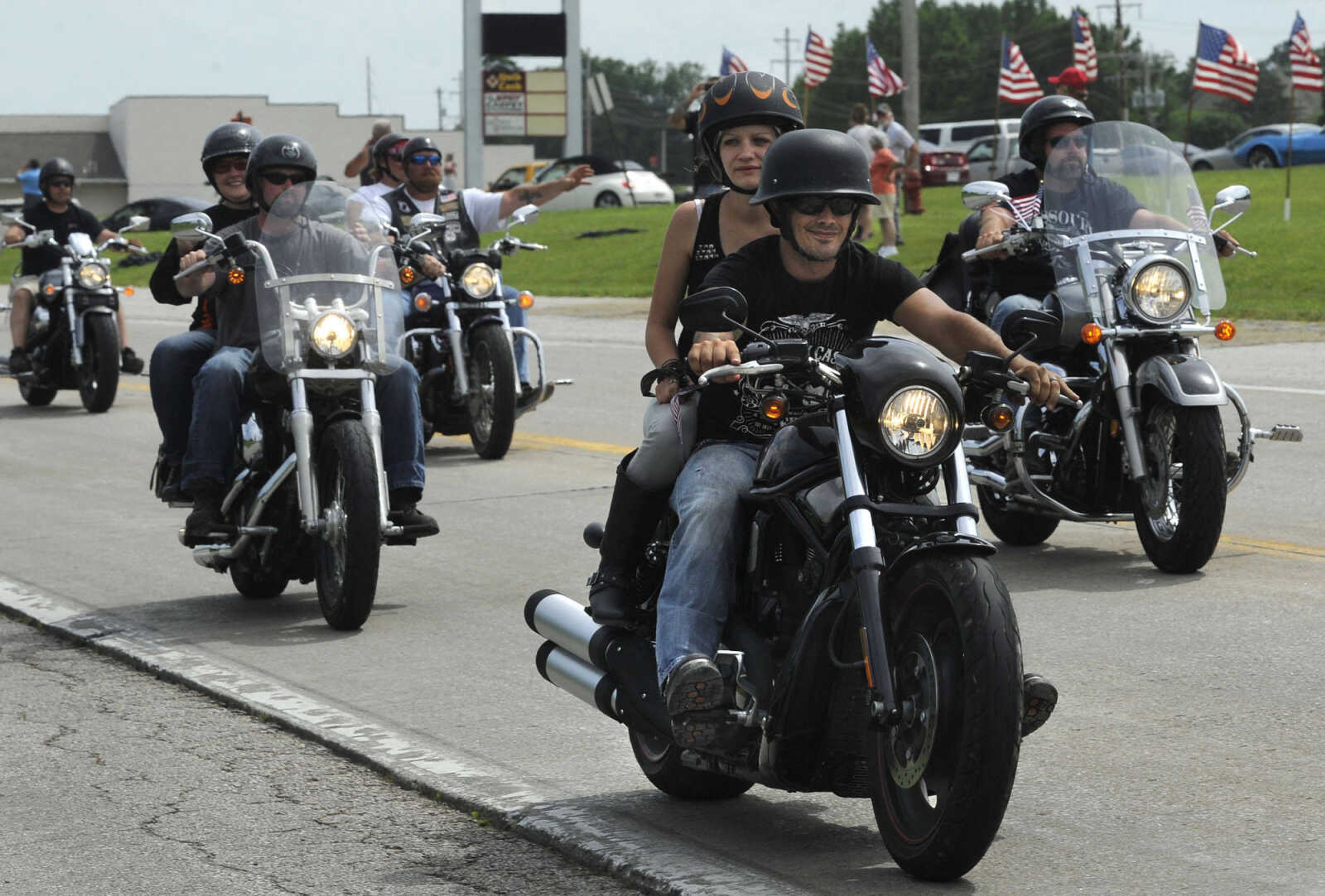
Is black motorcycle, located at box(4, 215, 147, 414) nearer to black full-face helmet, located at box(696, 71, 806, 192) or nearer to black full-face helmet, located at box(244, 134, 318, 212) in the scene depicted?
black full-face helmet, located at box(244, 134, 318, 212)

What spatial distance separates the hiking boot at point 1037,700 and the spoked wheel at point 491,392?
847 centimetres

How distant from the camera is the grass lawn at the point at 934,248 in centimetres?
2285

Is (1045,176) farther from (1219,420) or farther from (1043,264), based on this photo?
(1219,420)

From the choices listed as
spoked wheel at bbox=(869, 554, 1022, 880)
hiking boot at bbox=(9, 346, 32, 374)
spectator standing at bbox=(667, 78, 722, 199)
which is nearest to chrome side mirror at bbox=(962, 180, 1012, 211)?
spectator standing at bbox=(667, 78, 722, 199)

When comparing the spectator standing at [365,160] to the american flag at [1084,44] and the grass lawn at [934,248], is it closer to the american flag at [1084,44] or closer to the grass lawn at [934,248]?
the grass lawn at [934,248]

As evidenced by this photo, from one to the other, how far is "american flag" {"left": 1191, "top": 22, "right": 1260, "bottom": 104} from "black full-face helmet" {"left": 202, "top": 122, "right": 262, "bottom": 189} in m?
26.0

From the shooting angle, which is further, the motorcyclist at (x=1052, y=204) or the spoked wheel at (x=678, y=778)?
the motorcyclist at (x=1052, y=204)

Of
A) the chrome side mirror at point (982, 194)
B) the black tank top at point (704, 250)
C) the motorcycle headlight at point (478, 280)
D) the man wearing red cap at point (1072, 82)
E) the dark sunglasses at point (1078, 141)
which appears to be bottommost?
the motorcycle headlight at point (478, 280)

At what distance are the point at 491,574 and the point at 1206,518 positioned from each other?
2993 millimetres

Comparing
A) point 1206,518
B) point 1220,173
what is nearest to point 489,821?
point 1206,518

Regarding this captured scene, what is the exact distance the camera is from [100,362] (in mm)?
16203

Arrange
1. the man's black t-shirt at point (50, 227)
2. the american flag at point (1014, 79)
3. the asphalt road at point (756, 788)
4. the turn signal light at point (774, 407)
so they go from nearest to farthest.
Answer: the turn signal light at point (774, 407) < the asphalt road at point (756, 788) < the man's black t-shirt at point (50, 227) < the american flag at point (1014, 79)

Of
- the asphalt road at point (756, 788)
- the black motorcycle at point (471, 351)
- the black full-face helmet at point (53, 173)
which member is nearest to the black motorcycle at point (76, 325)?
the black full-face helmet at point (53, 173)

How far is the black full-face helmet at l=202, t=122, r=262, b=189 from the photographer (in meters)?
8.66
